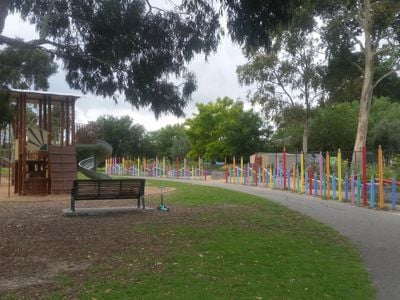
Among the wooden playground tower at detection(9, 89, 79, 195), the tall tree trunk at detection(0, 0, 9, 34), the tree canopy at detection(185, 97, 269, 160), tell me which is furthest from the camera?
the tree canopy at detection(185, 97, 269, 160)

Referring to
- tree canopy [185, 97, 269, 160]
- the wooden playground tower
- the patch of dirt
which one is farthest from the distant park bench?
tree canopy [185, 97, 269, 160]

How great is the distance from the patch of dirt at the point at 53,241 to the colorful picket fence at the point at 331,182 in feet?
19.6

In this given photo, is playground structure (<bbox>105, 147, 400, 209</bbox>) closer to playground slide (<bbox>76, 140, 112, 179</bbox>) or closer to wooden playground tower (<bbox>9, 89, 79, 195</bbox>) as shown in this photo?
playground slide (<bbox>76, 140, 112, 179</bbox>)

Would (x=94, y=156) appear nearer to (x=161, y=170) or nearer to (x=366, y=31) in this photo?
(x=161, y=170)

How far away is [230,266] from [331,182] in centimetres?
1314

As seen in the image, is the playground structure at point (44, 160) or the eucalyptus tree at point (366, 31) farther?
the eucalyptus tree at point (366, 31)

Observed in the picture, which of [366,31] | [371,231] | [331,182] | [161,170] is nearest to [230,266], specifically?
[371,231]

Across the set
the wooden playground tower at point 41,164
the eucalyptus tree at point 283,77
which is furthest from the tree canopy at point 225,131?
the wooden playground tower at point 41,164

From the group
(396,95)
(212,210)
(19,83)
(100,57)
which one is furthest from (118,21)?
(396,95)

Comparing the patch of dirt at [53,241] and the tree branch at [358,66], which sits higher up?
the tree branch at [358,66]

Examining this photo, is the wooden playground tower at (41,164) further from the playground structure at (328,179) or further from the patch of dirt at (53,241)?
the playground structure at (328,179)

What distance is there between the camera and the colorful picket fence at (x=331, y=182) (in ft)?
50.3

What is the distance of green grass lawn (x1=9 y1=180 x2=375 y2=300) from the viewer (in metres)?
5.70

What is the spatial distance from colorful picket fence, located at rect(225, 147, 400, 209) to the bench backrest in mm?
7023
